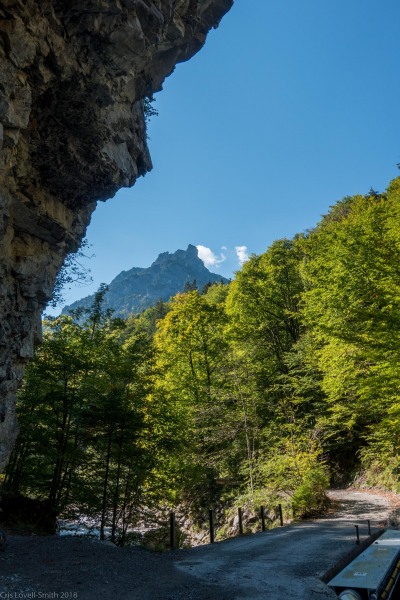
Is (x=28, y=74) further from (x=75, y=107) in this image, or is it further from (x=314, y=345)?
(x=314, y=345)

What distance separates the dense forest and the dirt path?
320 centimetres

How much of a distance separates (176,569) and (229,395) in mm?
10607

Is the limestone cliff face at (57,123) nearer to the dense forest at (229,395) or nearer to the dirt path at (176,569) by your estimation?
the dirt path at (176,569)

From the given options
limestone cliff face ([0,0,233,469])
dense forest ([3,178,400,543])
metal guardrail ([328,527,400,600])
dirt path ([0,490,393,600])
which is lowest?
metal guardrail ([328,527,400,600])

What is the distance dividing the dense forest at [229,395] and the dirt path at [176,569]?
3200 millimetres

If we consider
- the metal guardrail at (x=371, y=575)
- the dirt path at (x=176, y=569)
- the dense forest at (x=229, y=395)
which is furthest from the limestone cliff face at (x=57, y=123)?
the metal guardrail at (x=371, y=575)

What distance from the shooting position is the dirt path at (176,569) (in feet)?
18.8

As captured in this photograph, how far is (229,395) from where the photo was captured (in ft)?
58.1

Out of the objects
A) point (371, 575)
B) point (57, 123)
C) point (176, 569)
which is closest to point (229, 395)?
point (176, 569)

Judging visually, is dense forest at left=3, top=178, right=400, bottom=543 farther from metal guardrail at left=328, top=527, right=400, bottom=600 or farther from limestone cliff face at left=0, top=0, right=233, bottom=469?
metal guardrail at left=328, top=527, right=400, bottom=600

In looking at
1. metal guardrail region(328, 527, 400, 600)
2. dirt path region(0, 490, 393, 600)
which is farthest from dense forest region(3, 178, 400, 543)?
metal guardrail region(328, 527, 400, 600)

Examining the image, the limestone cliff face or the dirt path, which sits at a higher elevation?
the limestone cliff face

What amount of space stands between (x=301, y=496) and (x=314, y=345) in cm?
929

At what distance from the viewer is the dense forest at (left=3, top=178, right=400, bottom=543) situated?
12148mm
